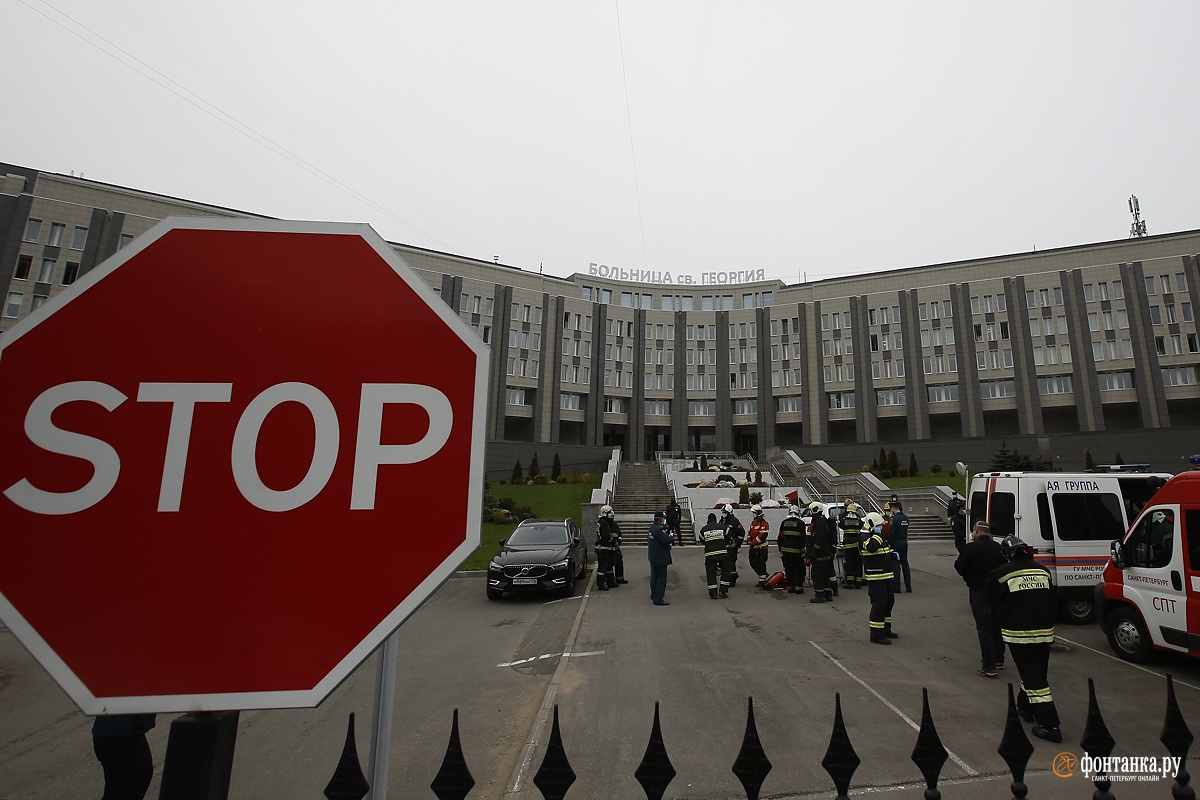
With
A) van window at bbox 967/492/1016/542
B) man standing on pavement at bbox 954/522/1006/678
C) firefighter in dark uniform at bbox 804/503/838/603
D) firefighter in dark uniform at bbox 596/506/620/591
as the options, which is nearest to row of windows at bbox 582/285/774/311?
firefighter in dark uniform at bbox 596/506/620/591

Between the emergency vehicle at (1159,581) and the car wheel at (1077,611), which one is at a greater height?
the emergency vehicle at (1159,581)

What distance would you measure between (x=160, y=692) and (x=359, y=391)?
730 millimetres

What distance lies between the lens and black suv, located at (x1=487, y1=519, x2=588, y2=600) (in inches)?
471

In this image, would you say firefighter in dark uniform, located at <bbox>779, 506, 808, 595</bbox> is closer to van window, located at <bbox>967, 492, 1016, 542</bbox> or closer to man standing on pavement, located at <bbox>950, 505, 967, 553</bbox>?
van window, located at <bbox>967, 492, 1016, 542</bbox>

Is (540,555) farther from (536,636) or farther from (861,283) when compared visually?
(861,283)

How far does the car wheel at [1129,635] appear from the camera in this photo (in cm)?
721

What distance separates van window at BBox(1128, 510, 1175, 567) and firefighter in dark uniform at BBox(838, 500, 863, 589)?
559cm

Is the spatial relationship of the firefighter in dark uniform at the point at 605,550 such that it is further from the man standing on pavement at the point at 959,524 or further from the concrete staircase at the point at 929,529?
the concrete staircase at the point at 929,529

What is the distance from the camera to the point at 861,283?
49938mm

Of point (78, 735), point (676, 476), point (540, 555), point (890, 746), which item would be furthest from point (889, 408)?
point (78, 735)

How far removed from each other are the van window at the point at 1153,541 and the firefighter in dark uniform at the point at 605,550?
899 centimetres

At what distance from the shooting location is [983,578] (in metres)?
6.94

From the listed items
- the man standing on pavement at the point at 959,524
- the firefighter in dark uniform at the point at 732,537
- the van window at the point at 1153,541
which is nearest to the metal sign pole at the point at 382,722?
the van window at the point at 1153,541

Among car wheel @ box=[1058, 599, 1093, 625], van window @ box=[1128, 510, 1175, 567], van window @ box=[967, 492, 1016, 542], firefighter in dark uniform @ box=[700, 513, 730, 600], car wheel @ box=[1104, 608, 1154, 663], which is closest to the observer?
van window @ box=[1128, 510, 1175, 567]
